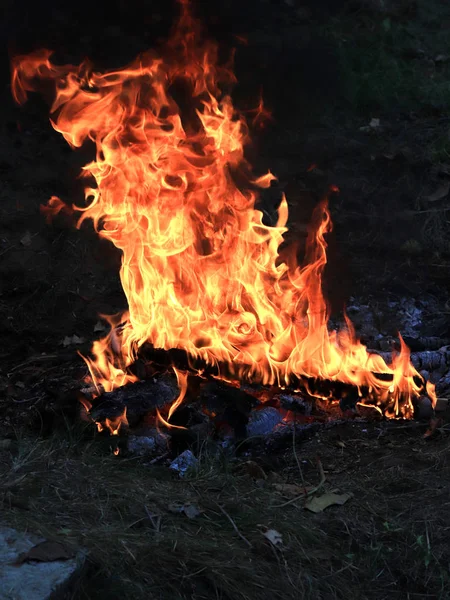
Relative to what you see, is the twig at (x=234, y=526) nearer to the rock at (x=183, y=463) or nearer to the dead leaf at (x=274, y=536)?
the dead leaf at (x=274, y=536)

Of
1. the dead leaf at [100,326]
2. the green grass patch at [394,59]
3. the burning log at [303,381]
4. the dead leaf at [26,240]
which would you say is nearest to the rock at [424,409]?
the burning log at [303,381]

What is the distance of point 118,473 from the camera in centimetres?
443

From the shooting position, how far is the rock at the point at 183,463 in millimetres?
4660

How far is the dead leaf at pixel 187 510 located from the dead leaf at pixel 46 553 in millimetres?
799

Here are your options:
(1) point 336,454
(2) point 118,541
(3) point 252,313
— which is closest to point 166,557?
(2) point 118,541

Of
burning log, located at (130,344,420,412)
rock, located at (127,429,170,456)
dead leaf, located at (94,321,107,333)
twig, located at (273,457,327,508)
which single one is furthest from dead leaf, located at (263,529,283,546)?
dead leaf, located at (94,321,107,333)

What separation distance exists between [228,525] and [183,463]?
924 mm

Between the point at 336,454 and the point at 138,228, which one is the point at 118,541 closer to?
the point at 336,454

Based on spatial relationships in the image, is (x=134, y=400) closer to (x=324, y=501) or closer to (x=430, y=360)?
(x=324, y=501)

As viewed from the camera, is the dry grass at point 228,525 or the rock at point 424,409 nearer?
the dry grass at point 228,525

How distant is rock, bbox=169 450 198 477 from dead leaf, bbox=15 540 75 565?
1.41 meters

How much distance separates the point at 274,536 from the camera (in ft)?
12.3

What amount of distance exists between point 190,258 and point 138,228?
480mm

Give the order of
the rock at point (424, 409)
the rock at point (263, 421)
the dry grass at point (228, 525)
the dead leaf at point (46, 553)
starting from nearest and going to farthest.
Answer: the dead leaf at point (46, 553) → the dry grass at point (228, 525) → the rock at point (263, 421) → the rock at point (424, 409)
